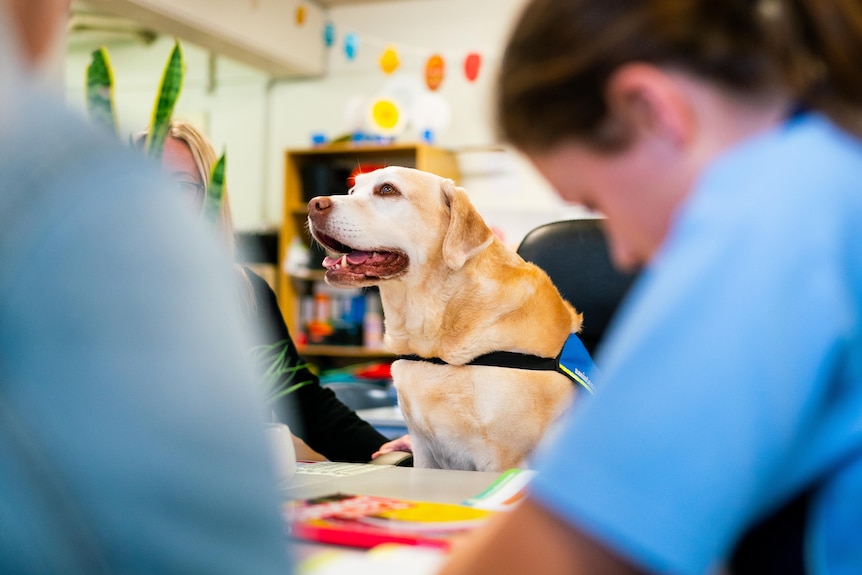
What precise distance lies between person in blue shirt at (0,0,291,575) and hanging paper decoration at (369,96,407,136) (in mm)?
5359

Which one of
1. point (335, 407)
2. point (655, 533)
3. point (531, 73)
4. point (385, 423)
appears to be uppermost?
point (531, 73)

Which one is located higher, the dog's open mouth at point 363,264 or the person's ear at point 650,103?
the person's ear at point 650,103

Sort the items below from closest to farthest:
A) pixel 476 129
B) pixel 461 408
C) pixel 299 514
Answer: pixel 299 514
pixel 461 408
pixel 476 129

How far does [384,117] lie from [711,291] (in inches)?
212

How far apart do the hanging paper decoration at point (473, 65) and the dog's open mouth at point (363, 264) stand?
383 centimetres

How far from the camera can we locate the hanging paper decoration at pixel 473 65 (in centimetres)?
550

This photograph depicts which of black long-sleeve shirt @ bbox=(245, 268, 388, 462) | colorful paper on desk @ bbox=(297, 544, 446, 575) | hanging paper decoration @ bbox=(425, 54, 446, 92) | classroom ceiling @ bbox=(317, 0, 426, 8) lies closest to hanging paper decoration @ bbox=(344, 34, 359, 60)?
classroom ceiling @ bbox=(317, 0, 426, 8)

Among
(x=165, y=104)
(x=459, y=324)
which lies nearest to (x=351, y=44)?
(x=459, y=324)

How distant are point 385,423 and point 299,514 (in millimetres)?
1322

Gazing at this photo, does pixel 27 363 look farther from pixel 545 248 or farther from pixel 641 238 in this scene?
pixel 545 248

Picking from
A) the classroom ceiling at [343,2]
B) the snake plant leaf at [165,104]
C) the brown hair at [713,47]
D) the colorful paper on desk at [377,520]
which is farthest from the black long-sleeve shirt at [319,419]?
the classroom ceiling at [343,2]

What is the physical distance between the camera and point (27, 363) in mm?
299

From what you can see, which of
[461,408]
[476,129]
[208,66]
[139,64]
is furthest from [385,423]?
[139,64]

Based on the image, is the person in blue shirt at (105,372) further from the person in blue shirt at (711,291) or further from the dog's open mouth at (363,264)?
the dog's open mouth at (363,264)
